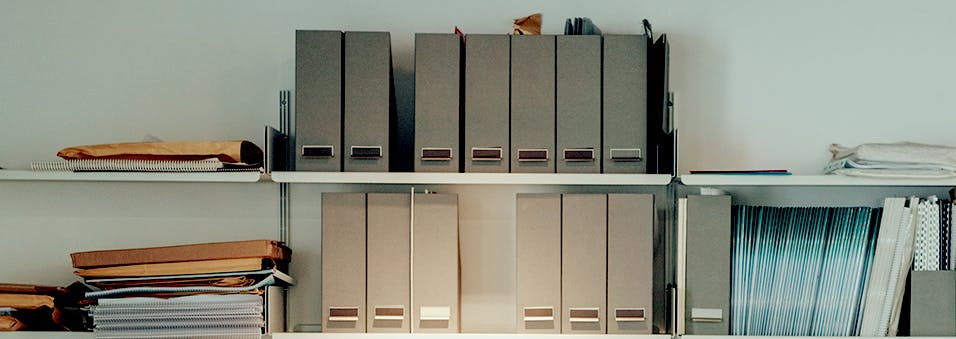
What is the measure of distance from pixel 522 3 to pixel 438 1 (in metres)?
0.22

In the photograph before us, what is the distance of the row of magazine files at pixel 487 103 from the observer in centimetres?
162

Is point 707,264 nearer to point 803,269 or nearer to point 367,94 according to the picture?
point 803,269

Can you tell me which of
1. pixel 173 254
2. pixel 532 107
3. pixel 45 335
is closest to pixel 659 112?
pixel 532 107

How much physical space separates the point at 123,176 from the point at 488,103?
2.75ft

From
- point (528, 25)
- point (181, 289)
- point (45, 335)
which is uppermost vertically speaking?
point (528, 25)

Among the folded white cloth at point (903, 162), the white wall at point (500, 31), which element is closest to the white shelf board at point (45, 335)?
the white wall at point (500, 31)

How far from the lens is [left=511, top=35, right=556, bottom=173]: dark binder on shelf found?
1.62 m

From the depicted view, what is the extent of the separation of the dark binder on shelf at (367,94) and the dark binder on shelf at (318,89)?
22mm

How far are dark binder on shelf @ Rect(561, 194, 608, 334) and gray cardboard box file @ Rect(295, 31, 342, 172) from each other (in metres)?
0.56

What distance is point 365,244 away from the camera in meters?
1.63

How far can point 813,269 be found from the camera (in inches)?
65.6

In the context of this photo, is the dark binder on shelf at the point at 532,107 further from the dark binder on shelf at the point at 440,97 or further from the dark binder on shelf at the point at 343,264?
the dark binder on shelf at the point at 343,264

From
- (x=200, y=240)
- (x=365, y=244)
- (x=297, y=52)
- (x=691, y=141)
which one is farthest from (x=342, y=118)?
(x=691, y=141)

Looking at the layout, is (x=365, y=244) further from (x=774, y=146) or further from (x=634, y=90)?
(x=774, y=146)
